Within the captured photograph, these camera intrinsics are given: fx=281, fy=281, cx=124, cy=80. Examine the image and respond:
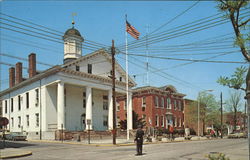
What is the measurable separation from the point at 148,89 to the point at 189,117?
46.3ft

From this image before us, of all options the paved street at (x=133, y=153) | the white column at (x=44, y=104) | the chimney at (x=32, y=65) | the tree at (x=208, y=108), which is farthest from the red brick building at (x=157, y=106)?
the paved street at (x=133, y=153)

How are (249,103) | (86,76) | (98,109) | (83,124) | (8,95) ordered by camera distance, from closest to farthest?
(249,103)
(86,76)
(83,124)
(98,109)
(8,95)

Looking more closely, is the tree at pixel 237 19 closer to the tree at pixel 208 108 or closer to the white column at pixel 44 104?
the white column at pixel 44 104

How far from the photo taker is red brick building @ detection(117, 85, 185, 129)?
182ft

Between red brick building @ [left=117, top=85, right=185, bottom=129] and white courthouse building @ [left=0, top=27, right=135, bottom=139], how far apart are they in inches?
326

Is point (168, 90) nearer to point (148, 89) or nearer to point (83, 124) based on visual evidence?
point (148, 89)

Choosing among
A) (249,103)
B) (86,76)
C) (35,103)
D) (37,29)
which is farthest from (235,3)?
(35,103)

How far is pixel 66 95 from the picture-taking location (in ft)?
142

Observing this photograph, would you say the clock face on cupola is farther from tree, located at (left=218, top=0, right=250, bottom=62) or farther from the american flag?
tree, located at (left=218, top=0, right=250, bottom=62)

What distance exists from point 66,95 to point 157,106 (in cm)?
2067

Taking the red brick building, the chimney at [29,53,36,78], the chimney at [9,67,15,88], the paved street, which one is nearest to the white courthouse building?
the chimney at [29,53,36,78]

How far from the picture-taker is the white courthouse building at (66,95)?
39263mm

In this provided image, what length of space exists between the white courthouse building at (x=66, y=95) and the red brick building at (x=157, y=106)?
8.28m

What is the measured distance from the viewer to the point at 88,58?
42.9 meters
